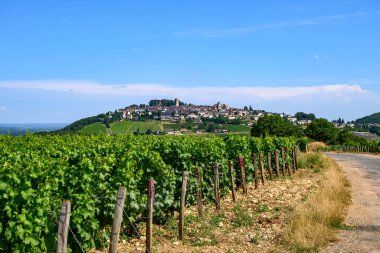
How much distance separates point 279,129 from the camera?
96.3 m

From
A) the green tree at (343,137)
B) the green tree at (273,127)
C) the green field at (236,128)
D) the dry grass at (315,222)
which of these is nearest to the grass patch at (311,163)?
the dry grass at (315,222)

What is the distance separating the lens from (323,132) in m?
106

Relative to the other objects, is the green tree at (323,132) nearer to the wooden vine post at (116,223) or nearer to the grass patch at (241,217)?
the grass patch at (241,217)

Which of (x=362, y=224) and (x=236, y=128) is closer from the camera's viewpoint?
(x=362, y=224)

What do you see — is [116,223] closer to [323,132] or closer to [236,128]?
[323,132]

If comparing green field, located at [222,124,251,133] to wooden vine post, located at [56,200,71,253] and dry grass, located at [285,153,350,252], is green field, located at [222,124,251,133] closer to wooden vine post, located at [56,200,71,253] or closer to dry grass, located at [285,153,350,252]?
dry grass, located at [285,153,350,252]

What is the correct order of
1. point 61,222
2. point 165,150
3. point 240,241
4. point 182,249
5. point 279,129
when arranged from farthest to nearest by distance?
point 279,129 → point 165,150 → point 240,241 → point 182,249 → point 61,222

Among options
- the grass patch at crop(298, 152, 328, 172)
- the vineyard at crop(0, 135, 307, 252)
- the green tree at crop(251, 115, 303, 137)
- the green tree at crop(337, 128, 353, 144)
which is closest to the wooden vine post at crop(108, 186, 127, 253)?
the vineyard at crop(0, 135, 307, 252)

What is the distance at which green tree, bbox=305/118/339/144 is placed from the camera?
104812 millimetres

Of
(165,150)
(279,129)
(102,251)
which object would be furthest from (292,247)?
(279,129)

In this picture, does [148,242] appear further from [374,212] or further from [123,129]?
[123,129]

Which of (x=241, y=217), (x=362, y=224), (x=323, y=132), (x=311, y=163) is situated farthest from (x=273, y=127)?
(x=241, y=217)

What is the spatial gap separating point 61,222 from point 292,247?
5.58 m

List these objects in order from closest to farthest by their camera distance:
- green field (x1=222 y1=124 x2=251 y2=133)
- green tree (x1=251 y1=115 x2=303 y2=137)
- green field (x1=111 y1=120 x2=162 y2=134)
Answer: green tree (x1=251 y1=115 x2=303 y2=137)
green field (x1=111 y1=120 x2=162 y2=134)
green field (x1=222 y1=124 x2=251 y2=133)
